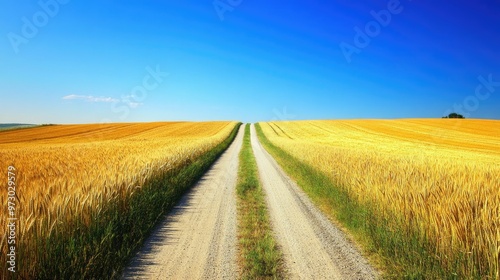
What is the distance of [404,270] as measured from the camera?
4496 mm

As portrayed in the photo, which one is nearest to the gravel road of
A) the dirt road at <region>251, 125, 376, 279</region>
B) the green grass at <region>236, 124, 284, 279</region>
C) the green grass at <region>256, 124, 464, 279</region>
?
the dirt road at <region>251, 125, 376, 279</region>

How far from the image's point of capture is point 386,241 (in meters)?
5.35

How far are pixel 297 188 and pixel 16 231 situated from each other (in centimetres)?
958

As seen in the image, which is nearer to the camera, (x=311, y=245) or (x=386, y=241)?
(x=386, y=241)

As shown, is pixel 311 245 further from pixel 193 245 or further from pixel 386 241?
pixel 193 245

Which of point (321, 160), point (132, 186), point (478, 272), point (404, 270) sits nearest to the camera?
point (478, 272)

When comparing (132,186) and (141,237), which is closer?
(141,237)

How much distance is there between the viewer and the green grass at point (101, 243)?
3.98 metres

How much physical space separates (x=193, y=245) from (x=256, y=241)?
133 centimetres

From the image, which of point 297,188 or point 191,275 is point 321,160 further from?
point 191,275

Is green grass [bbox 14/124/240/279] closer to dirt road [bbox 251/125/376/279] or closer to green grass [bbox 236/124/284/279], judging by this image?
green grass [bbox 236/124/284/279]

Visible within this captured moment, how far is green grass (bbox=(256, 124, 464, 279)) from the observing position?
4.28 metres

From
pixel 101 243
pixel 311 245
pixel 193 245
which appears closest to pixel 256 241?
pixel 311 245

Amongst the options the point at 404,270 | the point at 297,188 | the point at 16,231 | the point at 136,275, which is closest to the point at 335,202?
the point at 297,188
